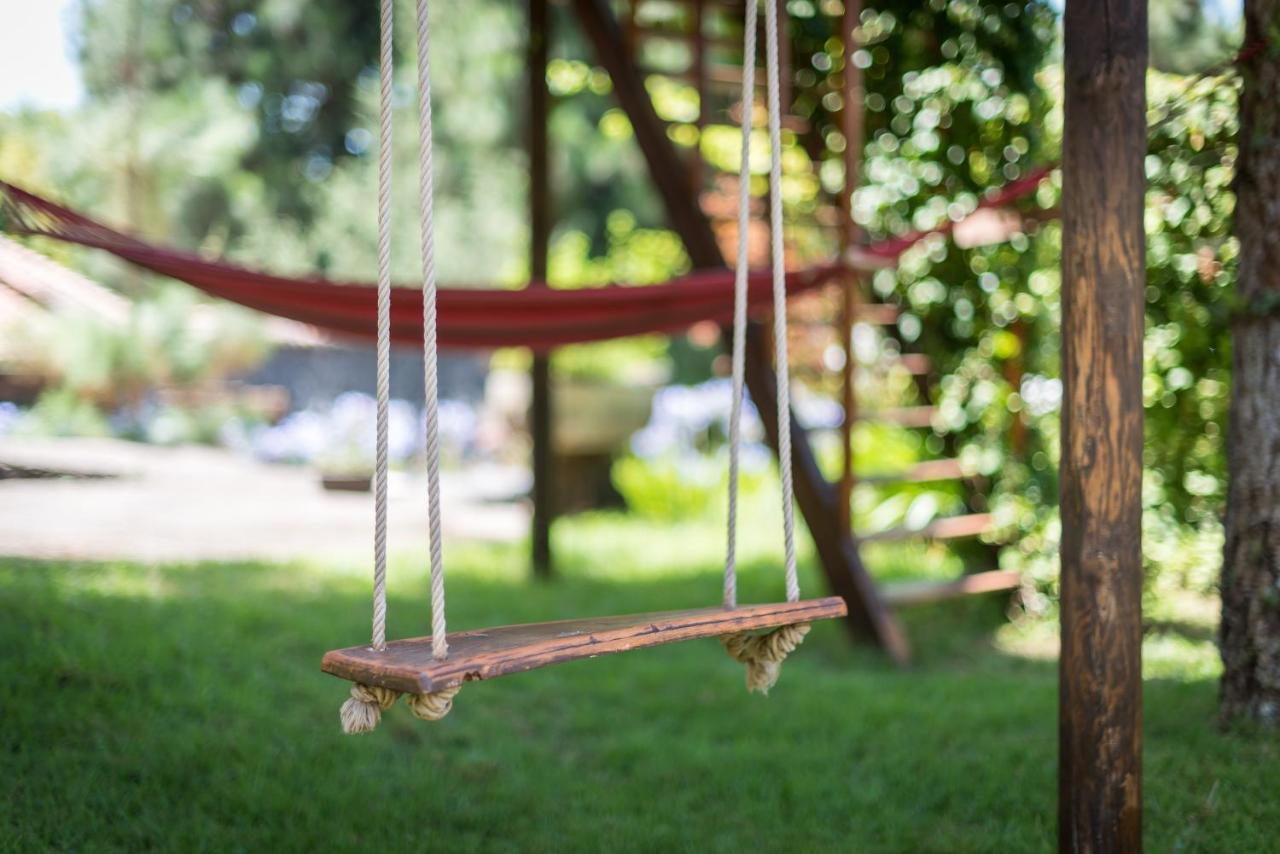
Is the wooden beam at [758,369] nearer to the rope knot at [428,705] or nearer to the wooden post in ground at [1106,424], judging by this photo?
the wooden post in ground at [1106,424]

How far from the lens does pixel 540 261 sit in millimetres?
3766

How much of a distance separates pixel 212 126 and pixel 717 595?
335cm

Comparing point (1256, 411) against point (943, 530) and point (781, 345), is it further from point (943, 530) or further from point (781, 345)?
point (943, 530)

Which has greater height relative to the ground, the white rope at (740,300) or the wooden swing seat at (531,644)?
the white rope at (740,300)

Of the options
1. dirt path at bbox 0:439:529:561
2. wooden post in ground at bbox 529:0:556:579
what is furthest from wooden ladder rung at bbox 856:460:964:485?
dirt path at bbox 0:439:529:561

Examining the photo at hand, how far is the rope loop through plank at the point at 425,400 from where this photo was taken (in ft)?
3.81

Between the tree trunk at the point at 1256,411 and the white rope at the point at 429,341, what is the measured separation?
146 cm

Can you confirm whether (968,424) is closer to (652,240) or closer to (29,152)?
(29,152)

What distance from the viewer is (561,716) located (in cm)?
249

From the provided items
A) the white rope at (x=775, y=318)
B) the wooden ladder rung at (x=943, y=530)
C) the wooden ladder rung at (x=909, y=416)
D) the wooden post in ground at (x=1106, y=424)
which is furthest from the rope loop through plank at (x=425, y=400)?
the wooden ladder rung at (x=909, y=416)

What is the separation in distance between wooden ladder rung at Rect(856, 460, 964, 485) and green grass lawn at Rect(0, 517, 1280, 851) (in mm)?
462

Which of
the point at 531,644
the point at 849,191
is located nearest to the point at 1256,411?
the point at 849,191

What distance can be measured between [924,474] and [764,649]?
1763 millimetres

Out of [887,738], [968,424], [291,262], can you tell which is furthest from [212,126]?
[887,738]
